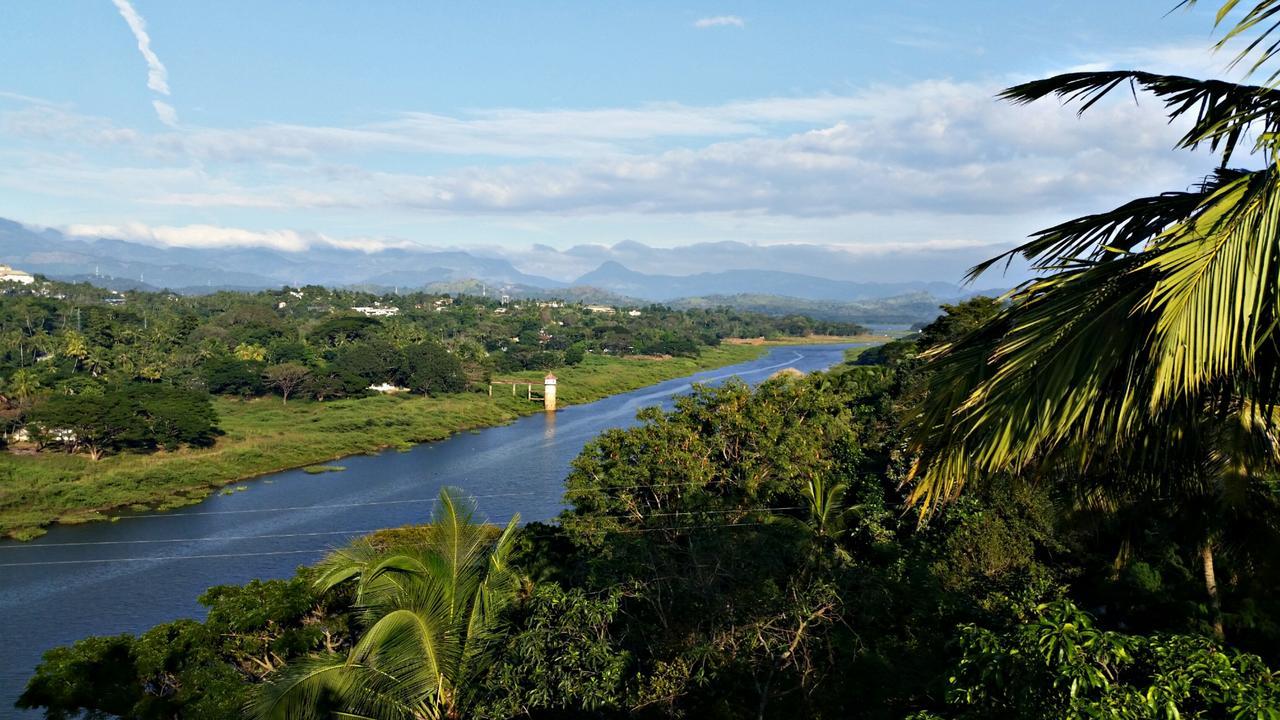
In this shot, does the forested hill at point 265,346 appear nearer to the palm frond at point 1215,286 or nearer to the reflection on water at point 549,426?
the reflection on water at point 549,426

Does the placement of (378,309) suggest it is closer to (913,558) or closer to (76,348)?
(76,348)

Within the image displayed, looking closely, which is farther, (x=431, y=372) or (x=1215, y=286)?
(x=431, y=372)

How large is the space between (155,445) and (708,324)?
A: 322ft

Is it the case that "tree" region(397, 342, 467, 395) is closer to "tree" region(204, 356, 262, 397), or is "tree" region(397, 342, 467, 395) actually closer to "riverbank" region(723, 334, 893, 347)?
"tree" region(204, 356, 262, 397)

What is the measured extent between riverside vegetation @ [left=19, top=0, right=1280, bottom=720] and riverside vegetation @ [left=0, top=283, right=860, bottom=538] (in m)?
16.5

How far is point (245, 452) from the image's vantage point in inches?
1529

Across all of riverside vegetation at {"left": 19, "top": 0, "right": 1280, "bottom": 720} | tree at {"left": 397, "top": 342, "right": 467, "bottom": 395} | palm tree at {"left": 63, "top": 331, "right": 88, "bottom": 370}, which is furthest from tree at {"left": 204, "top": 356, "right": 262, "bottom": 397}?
riverside vegetation at {"left": 19, "top": 0, "right": 1280, "bottom": 720}

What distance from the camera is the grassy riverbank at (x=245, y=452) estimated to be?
30.6 m

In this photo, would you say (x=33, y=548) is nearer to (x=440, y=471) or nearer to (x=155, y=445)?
(x=155, y=445)

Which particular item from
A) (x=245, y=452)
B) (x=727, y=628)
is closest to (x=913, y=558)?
(x=727, y=628)

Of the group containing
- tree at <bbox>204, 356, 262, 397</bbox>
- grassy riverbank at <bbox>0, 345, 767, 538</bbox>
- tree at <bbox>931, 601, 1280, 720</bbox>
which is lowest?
grassy riverbank at <bbox>0, 345, 767, 538</bbox>

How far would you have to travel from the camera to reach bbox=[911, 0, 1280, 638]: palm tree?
6.50 ft

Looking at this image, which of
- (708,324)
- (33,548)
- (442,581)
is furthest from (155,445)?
(708,324)

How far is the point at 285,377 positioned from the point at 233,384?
3295 millimetres
